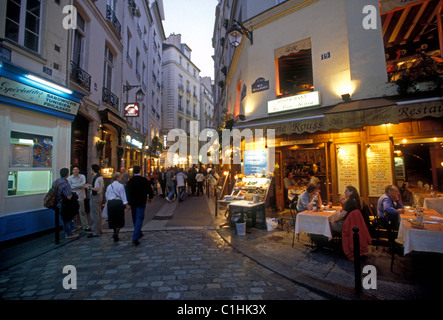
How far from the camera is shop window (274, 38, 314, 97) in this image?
28.5 ft

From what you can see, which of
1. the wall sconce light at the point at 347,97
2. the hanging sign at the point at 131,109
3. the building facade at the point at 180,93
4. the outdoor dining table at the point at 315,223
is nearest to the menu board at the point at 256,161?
the wall sconce light at the point at 347,97

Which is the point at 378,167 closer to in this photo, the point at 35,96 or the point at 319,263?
the point at 319,263

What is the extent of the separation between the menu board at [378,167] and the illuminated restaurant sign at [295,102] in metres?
2.48

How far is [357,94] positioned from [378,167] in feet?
8.36

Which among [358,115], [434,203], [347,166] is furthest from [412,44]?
[434,203]

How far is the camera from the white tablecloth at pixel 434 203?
537 cm

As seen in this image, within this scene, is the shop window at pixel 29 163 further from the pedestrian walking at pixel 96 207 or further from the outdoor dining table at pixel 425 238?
the outdoor dining table at pixel 425 238

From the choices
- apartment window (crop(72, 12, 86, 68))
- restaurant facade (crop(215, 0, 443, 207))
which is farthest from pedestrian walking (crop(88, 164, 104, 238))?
apartment window (crop(72, 12, 86, 68))

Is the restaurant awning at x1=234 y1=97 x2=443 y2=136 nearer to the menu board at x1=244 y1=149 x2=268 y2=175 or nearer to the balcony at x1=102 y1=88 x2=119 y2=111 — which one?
the menu board at x1=244 y1=149 x2=268 y2=175

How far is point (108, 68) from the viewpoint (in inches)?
454

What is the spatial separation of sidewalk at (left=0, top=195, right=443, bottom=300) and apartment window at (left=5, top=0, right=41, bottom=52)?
5377 mm

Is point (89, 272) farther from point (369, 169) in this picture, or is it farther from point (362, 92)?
point (362, 92)
